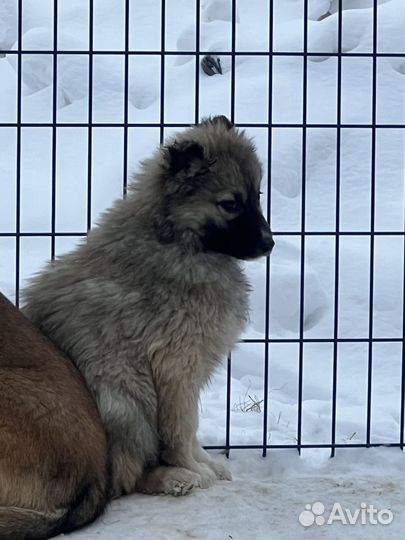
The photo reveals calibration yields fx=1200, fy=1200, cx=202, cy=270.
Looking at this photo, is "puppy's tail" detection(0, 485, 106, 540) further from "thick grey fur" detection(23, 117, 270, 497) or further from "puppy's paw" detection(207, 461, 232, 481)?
"puppy's paw" detection(207, 461, 232, 481)

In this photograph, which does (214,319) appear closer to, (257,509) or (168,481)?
(168,481)

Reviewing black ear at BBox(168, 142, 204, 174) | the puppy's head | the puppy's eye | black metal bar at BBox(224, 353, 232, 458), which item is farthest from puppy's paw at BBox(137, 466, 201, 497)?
black ear at BBox(168, 142, 204, 174)

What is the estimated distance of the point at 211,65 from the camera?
11961mm

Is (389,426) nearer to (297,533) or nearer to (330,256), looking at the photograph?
(297,533)

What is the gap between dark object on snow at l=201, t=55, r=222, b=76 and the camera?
39.2 feet

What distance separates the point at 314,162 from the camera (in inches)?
446

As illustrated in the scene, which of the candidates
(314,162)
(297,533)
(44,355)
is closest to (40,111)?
(314,162)

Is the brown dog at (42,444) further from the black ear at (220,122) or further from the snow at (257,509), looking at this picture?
the black ear at (220,122)

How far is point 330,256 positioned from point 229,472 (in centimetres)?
409

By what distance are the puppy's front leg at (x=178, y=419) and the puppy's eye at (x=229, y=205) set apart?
32.5 inches

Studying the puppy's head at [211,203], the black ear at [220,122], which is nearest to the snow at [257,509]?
the puppy's head at [211,203]

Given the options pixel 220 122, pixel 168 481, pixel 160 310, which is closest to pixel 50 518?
pixel 168 481

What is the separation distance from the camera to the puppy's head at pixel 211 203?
19.4 feet

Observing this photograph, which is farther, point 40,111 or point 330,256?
point 40,111
